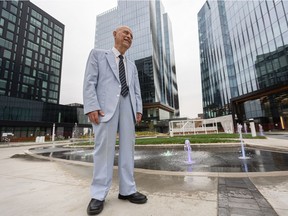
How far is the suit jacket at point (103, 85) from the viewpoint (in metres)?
2.01

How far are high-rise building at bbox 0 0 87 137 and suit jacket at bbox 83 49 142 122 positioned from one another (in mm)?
49064

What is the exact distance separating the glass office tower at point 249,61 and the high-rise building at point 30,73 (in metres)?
49.9

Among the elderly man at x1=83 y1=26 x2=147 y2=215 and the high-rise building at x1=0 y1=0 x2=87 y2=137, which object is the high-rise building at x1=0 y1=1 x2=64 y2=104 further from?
the elderly man at x1=83 y1=26 x2=147 y2=215

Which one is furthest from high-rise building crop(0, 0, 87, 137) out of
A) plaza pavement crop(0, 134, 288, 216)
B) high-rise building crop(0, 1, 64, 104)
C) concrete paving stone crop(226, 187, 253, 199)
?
concrete paving stone crop(226, 187, 253, 199)

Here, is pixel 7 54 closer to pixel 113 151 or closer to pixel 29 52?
pixel 29 52

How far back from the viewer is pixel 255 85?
28469 millimetres

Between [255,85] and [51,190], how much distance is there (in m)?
34.7

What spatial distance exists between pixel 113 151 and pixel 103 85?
928 millimetres

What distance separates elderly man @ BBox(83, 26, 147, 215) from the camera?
1.92 meters

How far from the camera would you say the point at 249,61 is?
30.4 meters

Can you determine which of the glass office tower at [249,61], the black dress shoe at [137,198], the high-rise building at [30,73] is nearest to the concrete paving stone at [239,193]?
the black dress shoe at [137,198]

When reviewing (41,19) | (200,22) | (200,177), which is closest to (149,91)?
(200,22)

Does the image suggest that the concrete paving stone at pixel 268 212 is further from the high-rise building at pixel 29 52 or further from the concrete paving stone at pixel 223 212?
the high-rise building at pixel 29 52

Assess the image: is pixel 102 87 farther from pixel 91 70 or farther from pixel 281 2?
pixel 281 2
